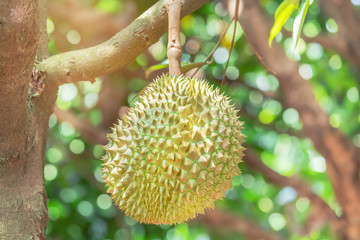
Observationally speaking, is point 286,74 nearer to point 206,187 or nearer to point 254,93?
point 254,93

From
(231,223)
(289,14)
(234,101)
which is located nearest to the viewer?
(289,14)

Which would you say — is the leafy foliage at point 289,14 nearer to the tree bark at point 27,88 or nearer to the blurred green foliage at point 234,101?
the tree bark at point 27,88

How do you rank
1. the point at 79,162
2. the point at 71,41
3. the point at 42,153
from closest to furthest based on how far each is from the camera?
the point at 42,153 < the point at 71,41 < the point at 79,162

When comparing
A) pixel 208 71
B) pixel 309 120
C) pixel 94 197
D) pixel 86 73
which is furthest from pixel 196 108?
pixel 94 197

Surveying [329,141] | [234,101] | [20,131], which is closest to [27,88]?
[20,131]

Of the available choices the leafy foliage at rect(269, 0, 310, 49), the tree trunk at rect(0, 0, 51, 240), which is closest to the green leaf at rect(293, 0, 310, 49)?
the leafy foliage at rect(269, 0, 310, 49)

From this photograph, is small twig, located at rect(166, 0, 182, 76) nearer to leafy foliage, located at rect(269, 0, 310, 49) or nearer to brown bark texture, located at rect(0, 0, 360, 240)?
brown bark texture, located at rect(0, 0, 360, 240)

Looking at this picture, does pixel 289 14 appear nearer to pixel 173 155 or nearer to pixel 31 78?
pixel 173 155
